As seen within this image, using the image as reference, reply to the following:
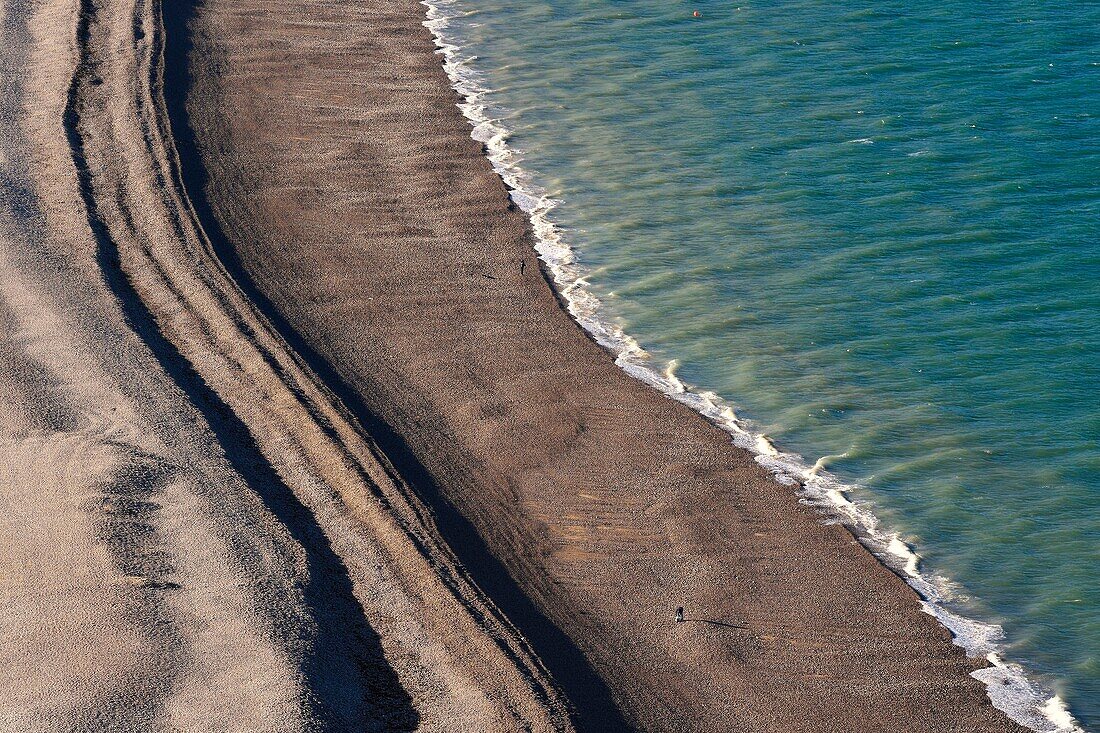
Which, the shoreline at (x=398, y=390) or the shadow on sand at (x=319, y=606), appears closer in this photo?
the shadow on sand at (x=319, y=606)

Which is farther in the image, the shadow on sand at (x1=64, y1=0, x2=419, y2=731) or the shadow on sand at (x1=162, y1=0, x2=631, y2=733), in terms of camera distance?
the shadow on sand at (x1=162, y1=0, x2=631, y2=733)

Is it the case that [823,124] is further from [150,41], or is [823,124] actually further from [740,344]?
[150,41]

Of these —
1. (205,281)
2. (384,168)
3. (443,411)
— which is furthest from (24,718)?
(384,168)

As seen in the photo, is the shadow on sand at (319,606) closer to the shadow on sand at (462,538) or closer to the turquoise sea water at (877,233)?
the shadow on sand at (462,538)

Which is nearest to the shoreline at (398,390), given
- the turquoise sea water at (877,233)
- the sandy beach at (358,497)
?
the sandy beach at (358,497)

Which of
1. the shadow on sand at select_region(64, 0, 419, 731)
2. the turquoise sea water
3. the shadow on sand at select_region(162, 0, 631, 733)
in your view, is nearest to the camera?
the shadow on sand at select_region(64, 0, 419, 731)

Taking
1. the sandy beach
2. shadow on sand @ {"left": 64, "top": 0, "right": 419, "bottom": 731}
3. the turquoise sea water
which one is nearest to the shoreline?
the sandy beach

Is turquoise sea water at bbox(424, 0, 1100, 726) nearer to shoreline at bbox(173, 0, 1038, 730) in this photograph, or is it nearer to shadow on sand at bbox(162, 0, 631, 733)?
shoreline at bbox(173, 0, 1038, 730)
